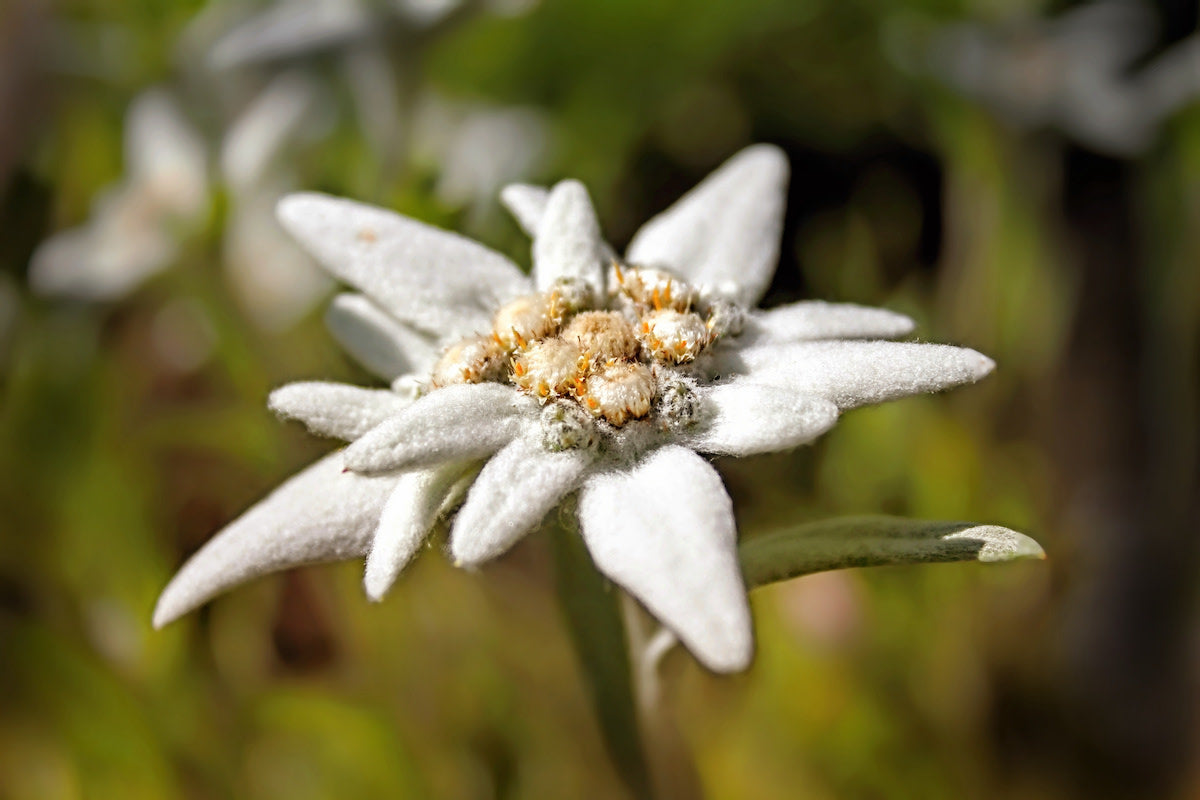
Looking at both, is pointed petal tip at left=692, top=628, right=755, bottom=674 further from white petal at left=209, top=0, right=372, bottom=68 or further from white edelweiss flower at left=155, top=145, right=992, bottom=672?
white petal at left=209, top=0, right=372, bottom=68

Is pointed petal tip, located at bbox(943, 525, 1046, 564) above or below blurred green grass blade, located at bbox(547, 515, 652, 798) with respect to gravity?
above

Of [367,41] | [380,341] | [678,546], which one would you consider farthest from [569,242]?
[367,41]

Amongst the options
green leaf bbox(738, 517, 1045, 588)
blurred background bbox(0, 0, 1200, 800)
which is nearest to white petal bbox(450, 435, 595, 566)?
green leaf bbox(738, 517, 1045, 588)

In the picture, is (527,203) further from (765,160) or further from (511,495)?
(511,495)

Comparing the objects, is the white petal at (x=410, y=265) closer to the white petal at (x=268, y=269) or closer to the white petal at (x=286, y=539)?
the white petal at (x=286, y=539)

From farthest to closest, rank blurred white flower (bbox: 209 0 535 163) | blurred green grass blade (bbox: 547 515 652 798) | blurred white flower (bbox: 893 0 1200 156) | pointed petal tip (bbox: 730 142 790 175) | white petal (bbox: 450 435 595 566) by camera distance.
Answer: blurred white flower (bbox: 893 0 1200 156) < blurred white flower (bbox: 209 0 535 163) < pointed petal tip (bbox: 730 142 790 175) < blurred green grass blade (bbox: 547 515 652 798) < white petal (bbox: 450 435 595 566)

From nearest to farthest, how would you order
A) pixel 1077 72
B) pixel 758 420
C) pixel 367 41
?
pixel 758 420 → pixel 367 41 → pixel 1077 72

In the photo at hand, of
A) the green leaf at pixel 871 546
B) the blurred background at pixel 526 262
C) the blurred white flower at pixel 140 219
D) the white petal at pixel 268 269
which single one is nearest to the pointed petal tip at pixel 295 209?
the blurred background at pixel 526 262
